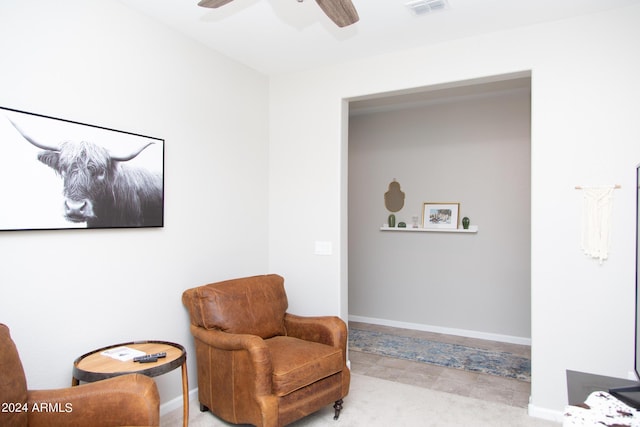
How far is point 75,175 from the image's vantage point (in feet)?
7.56

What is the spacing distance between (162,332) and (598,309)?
2.90 metres

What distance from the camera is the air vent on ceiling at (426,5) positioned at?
8.37ft

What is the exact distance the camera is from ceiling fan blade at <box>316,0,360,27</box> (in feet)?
5.99

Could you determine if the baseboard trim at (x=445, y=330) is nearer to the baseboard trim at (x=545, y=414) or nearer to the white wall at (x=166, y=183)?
the baseboard trim at (x=545, y=414)

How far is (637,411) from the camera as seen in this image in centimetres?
153

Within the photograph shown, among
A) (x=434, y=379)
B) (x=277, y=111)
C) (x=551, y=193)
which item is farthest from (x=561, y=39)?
(x=434, y=379)

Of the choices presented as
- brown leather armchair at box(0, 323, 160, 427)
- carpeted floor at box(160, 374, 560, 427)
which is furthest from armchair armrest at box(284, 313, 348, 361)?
brown leather armchair at box(0, 323, 160, 427)

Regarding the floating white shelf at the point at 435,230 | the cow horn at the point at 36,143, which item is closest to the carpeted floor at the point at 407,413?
the cow horn at the point at 36,143

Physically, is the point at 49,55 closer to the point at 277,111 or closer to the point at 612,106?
the point at 277,111

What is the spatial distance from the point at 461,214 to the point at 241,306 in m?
2.99

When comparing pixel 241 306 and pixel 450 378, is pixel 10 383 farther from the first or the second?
pixel 450 378

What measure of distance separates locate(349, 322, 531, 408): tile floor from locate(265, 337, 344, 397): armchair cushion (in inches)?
40.1

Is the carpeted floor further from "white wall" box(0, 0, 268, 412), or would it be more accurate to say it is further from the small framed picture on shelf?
the small framed picture on shelf

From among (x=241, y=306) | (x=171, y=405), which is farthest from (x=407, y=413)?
(x=171, y=405)
